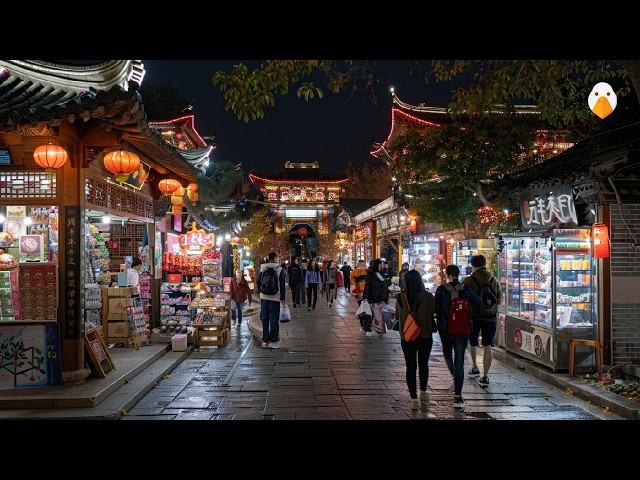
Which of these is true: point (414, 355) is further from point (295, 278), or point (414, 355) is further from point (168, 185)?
point (295, 278)

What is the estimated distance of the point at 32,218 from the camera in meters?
9.33

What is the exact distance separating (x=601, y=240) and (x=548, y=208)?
137 cm

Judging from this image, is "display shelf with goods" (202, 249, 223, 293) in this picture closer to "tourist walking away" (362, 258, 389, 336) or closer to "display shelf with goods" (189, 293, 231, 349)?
"display shelf with goods" (189, 293, 231, 349)

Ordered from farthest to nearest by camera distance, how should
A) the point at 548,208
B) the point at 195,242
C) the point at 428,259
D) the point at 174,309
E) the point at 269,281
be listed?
the point at 428,259 → the point at 195,242 → the point at 174,309 → the point at 269,281 → the point at 548,208

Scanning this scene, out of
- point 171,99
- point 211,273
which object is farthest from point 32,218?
point 171,99

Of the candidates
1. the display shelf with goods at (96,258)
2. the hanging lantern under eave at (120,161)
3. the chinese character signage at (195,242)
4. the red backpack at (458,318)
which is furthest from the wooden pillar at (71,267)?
the chinese character signage at (195,242)

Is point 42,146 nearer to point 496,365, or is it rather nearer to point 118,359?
point 118,359

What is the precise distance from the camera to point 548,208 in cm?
1032

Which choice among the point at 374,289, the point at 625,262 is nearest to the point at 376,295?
the point at 374,289

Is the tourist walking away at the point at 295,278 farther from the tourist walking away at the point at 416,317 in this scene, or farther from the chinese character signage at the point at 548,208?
the tourist walking away at the point at 416,317

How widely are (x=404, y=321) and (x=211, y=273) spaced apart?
948 cm

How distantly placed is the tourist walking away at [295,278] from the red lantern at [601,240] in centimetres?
1291

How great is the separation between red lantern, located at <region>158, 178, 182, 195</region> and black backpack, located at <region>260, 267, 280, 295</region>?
2958mm

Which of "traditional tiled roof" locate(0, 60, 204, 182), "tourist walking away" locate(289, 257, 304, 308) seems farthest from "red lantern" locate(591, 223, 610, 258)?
"tourist walking away" locate(289, 257, 304, 308)
